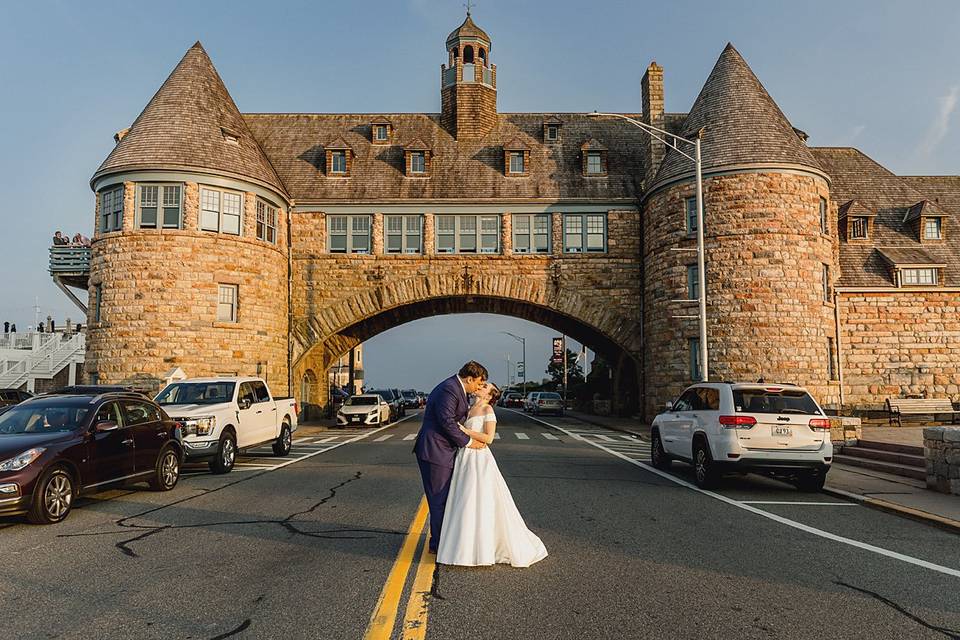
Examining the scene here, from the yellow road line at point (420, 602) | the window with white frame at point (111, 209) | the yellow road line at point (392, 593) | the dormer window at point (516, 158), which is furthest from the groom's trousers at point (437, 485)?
the dormer window at point (516, 158)

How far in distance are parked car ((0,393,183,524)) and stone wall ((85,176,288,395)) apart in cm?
1628

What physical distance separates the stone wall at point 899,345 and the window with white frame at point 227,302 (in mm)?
25356

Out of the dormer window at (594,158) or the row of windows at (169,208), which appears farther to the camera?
the dormer window at (594,158)

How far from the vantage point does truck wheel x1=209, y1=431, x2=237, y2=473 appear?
1389cm

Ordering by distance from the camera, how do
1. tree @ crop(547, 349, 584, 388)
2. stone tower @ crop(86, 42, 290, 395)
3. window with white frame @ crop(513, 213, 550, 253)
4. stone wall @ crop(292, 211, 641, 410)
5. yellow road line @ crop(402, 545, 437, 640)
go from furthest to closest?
1. tree @ crop(547, 349, 584, 388)
2. window with white frame @ crop(513, 213, 550, 253)
3. stone wall @ crop(292, 211, 641, 410)
4. stone tower @ crop(86, 42, 290, 395)
5. yellow road line @ crop(402, 545, 437, 640)

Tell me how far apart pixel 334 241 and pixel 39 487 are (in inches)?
1003

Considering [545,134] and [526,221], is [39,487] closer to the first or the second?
[526,221]

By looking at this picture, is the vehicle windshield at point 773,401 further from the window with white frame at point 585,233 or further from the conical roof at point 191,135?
the conical roof at point 191,135

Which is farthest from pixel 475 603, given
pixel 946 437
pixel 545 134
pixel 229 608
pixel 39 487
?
pixel 545 134

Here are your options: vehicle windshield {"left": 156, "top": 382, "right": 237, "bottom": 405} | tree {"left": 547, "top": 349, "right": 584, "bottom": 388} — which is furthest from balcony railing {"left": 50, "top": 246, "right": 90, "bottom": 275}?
tree {"left": 547, "top": 349, "right": 584, "bottom": 388}

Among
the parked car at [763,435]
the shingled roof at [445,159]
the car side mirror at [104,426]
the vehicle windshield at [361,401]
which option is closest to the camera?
the car side mirror at [104,426]

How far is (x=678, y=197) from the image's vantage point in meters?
29.3

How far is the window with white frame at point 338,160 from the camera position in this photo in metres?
34.6

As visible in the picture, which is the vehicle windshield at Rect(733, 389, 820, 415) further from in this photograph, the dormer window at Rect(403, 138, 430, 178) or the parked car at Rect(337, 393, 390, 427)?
the dormer window at Rect(403, 138, 430, 178)
